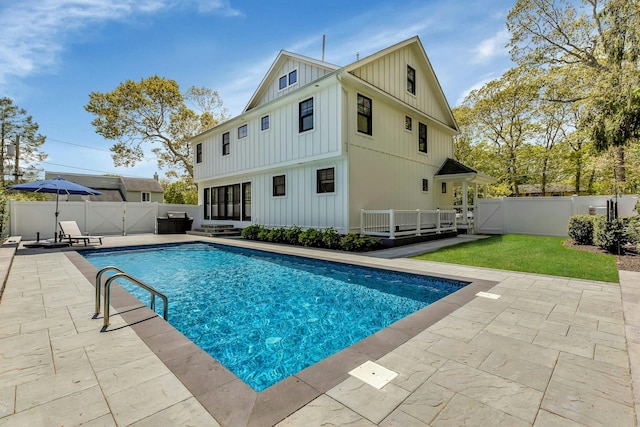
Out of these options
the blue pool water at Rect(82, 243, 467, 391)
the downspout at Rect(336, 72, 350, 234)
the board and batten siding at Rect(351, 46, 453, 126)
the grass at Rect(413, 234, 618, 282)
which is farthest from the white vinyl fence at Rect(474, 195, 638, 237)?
the blue pool water at Rect(82, 243, 467, 391)

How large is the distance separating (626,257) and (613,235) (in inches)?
31.6

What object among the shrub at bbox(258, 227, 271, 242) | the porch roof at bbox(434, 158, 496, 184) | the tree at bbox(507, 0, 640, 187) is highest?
the tree at bbox(507, 0, 640, 187)

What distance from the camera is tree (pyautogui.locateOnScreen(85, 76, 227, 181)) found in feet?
68.9

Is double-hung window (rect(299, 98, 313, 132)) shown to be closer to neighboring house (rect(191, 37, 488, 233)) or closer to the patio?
neighboring house (rect(191, 37, 488, 233))

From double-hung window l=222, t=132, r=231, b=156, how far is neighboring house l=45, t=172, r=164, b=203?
21483 millimetres

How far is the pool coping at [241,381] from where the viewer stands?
187 centimetres

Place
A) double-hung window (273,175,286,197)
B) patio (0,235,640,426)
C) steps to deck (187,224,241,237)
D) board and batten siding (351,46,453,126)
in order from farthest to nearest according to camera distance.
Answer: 1. steps to deck (187,224,241,237)
2. double-hung window (273,175,286,197)
3. board and batten siding (351,46,453,126)
4. patio (0,235,640,426)

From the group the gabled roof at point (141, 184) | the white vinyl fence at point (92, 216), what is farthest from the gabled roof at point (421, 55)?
the gabled roof at point (141, 184)

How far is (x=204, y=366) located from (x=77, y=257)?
789 centimetres

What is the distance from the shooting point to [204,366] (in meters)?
2.39

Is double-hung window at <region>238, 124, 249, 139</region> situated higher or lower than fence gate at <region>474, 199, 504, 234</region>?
higher

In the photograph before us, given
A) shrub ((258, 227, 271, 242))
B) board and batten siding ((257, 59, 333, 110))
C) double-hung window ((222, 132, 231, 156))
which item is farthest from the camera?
double-hung window ((222, 132, 231, 156))

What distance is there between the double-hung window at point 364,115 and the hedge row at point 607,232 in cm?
779

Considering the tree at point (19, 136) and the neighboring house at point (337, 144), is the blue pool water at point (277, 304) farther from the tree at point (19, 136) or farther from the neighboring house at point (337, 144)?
the tree at point (19, 136)
